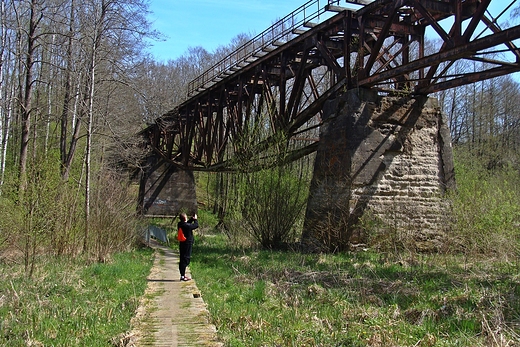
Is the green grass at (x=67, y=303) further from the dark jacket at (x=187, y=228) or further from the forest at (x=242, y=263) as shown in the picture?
the dark jacket at (x=187, y=228)

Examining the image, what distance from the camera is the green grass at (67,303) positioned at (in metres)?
5.63

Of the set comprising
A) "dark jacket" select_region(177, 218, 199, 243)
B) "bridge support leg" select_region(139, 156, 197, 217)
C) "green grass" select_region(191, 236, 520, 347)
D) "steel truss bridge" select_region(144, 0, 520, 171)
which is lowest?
"green grass" select_region(191, 236, 520, 347)

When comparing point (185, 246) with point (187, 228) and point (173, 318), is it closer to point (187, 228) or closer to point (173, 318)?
point (187, 228)

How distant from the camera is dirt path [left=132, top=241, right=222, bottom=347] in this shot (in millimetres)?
5566

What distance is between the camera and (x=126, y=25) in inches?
547

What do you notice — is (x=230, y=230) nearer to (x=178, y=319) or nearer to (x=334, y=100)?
(x=334, y=100)

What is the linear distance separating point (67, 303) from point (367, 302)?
451cm

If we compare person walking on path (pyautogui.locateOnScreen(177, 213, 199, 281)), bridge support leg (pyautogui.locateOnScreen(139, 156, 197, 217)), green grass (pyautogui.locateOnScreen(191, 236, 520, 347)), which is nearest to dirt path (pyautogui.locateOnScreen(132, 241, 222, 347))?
green grass (pyautogui.locateOnScreen(191, 236, 520, 347))

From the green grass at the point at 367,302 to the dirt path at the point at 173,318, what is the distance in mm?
201

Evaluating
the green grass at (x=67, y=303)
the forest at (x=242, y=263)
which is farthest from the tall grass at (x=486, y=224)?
the green grass at (x=67, y=303)

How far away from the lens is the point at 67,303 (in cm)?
723

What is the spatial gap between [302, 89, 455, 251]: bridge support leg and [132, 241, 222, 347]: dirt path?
172 inches

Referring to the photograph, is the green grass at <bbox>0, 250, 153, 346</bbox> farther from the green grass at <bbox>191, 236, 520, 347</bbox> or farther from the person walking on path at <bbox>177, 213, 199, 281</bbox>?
the green grass at <bbox>191, 236, 520, 347</bbox>

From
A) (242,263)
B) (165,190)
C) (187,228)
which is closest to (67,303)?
(187,228)
